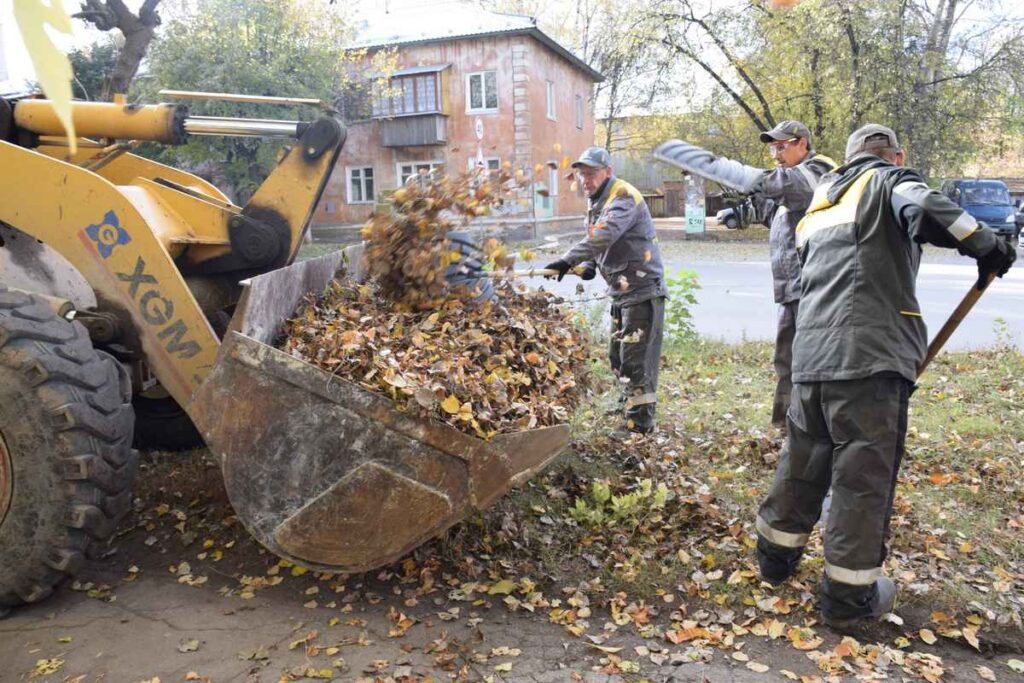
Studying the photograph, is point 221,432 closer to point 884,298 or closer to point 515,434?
point 515,434

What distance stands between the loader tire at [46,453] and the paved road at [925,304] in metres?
4.31

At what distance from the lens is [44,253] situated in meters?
3.97

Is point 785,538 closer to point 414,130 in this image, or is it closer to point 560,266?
point 560,266

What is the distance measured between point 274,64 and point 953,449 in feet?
65.5

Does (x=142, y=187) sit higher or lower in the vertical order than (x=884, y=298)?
higher

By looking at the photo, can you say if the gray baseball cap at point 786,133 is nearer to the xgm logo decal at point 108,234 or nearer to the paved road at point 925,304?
the paved road at point 925,304

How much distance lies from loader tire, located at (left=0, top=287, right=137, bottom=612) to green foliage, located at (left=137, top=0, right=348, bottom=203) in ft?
59.5

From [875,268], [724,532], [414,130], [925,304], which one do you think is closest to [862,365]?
[875,268]

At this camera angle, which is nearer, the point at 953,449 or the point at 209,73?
the point at 953,449

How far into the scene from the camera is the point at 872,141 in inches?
135

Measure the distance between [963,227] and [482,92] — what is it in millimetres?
25971

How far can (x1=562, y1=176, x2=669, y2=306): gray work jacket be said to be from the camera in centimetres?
514

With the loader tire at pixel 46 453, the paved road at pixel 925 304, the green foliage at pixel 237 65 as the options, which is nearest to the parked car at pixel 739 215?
the paved road at pixel 925 304

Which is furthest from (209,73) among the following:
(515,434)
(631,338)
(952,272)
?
(515,434)
